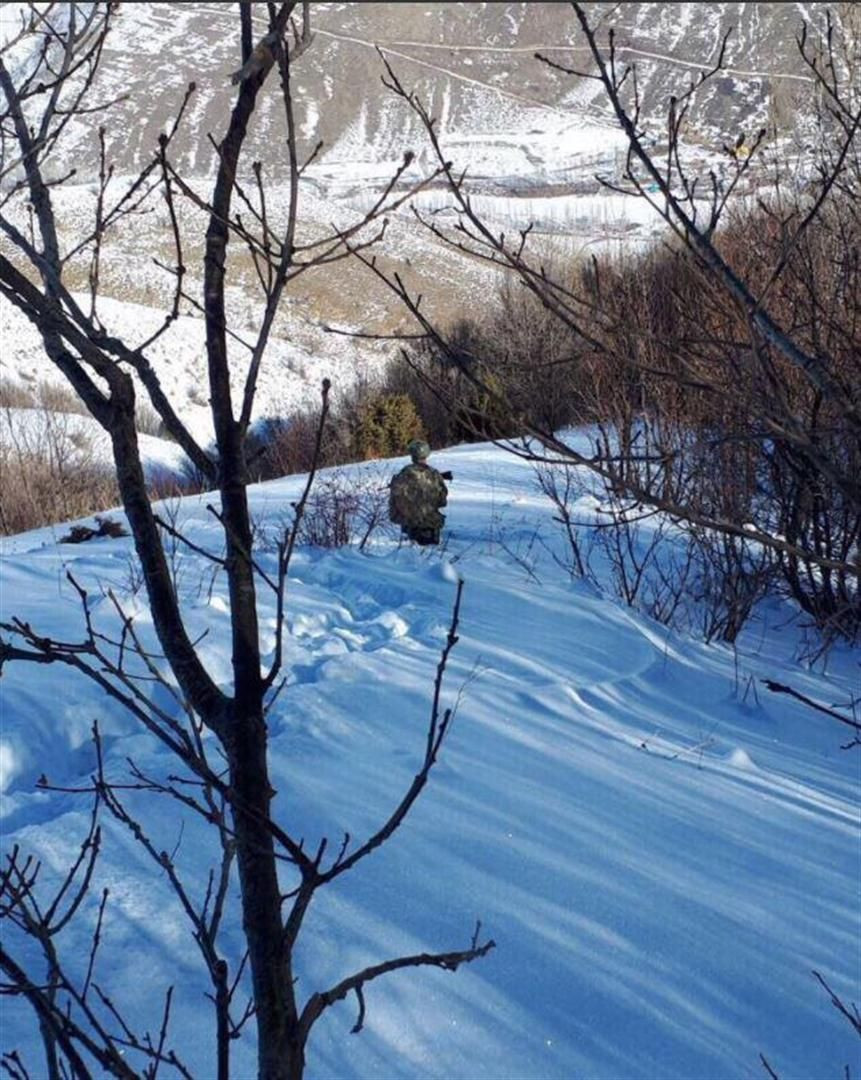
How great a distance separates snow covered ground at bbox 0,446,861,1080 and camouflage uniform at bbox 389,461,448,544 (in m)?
1.15

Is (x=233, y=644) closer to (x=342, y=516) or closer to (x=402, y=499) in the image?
(x=402, y=499)

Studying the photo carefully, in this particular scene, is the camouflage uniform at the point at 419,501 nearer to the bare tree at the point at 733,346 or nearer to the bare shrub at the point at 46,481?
the bare tree at the point at 733,346

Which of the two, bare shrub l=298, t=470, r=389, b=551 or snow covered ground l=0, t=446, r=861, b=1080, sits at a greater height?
bare shrub l=298, t=470, r=389, b=551

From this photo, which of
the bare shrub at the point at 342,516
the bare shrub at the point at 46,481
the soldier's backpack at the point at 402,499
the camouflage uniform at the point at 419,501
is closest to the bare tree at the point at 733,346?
the camouflage uniform at the point at 419,501

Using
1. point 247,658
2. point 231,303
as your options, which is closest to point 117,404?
point 247,658

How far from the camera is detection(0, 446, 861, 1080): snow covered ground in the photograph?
5.80 feet

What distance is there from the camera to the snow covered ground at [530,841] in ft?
5.80

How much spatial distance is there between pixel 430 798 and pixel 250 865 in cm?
176

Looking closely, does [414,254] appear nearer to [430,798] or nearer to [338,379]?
[338,379]

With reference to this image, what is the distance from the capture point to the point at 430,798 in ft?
8.41

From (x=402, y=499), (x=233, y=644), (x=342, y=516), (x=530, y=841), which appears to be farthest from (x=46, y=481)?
(x=233, y=644)

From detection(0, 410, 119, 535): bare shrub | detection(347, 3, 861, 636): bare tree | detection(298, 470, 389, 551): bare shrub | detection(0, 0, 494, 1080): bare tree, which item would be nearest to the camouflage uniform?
detection(298, 470, 389, 551): bare shrub

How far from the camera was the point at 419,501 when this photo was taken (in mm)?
5434

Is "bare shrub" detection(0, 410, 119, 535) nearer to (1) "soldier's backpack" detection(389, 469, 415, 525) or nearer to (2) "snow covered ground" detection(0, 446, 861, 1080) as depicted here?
(1) "soldier's backpack" detection(389, 469, 415, 525)
